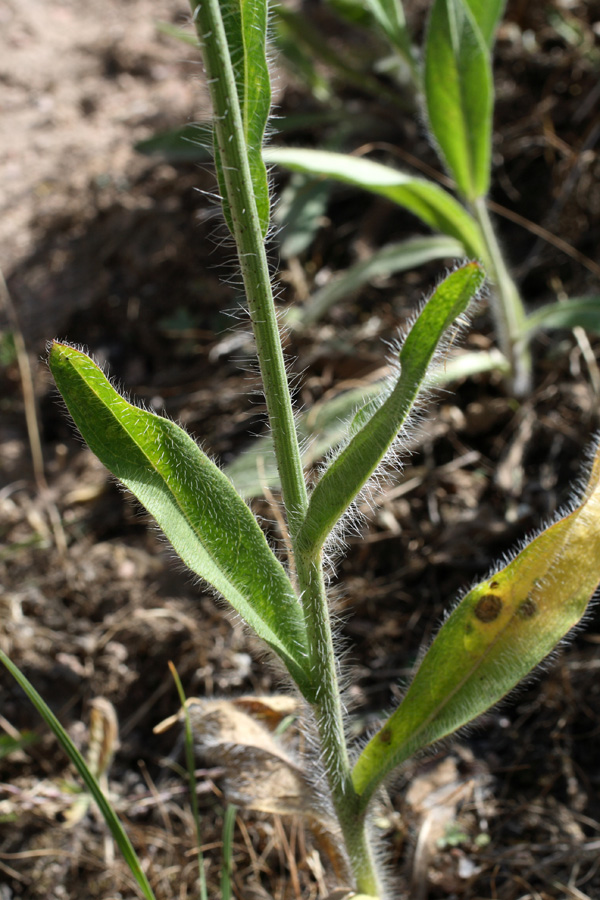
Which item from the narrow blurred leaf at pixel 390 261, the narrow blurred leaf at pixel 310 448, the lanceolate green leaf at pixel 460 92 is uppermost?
the lanceolate green leaf at pixel 460 92

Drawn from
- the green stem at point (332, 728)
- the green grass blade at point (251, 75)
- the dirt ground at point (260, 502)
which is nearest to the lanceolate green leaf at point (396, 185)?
the dirt ground at point (260, 502)

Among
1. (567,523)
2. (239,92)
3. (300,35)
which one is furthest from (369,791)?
(300,35)

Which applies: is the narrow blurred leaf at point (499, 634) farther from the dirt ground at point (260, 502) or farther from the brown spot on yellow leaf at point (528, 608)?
the dirt ground at point (260, 502)

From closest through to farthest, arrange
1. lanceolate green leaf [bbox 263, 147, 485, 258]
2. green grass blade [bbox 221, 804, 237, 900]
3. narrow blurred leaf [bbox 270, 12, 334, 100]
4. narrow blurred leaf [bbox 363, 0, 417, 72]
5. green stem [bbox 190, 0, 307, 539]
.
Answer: green stem [bbox 190, 0, 307, 539] → green grass blade [bbox 221, 804, 237, 900] → lanceolate green leaf [bbox 263, 147, 485, 258] → narrow blurred leaf [bbox 363, 0, 417, 72] → narrow blurred leaf [bbox 270, 12, 334, 100]

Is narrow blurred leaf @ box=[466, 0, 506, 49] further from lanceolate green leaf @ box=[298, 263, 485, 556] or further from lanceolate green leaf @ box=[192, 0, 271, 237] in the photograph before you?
lanceolate green leaf @ box=[298, 263, 485, 556]

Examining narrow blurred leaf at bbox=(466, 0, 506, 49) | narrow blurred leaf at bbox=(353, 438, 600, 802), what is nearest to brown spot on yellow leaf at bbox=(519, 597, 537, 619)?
narrow blurred leaf at bbox=(353, 438, 600, 802)

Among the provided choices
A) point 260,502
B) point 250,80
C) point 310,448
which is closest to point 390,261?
point 310,448
